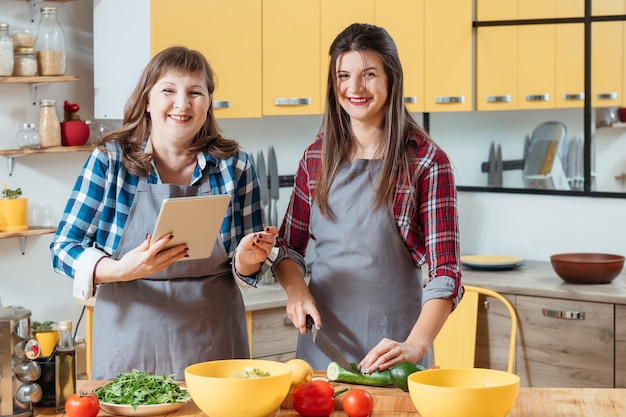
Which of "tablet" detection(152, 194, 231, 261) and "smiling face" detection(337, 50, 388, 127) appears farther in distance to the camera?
"smiling face" detection(337, 50, 388, 127)

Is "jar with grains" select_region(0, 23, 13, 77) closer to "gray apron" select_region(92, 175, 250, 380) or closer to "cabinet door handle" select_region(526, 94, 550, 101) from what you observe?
"gray apron" select_region(92, 175, 250, 380)

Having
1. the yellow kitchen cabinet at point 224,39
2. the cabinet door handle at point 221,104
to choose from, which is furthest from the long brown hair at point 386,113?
the cabinet door handle at point 221,104

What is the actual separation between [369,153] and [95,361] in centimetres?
85

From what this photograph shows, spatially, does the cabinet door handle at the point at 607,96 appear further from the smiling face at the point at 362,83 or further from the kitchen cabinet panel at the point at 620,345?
the smiling face at the point at 362,83

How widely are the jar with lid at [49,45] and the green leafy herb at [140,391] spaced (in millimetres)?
1729

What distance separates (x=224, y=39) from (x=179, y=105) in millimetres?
1332

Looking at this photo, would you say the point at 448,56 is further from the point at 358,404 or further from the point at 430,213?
the point at 358,404

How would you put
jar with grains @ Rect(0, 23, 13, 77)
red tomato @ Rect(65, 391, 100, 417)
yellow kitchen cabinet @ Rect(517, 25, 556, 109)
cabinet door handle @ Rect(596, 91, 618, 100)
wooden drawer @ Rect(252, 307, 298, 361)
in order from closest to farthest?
1. red tomato @ Rect(65, 391, 100, 417)
2. jar with grains @ Rect(0, 23, 13, 77)
3. wooden drawer @ Rect(252, 307, 298, 361)
4. cabinet door handle @ Rect(596, 91, 618, 100)
5. yellow kitchen cabinet @ Rect(517, 25, 556, 109)

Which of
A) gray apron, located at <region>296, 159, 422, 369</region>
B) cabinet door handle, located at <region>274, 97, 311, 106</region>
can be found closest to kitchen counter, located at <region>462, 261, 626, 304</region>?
cabinet door handle, located at <region>274, 97, 311, 106</region>

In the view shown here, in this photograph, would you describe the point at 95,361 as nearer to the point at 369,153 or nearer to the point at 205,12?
the point at 369,153

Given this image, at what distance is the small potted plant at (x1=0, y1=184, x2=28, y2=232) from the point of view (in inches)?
133

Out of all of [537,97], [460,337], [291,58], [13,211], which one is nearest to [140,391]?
[13,211]

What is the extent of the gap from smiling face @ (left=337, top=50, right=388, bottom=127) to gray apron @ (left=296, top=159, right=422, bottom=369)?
15 cm

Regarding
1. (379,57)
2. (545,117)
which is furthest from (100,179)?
(545,117)
